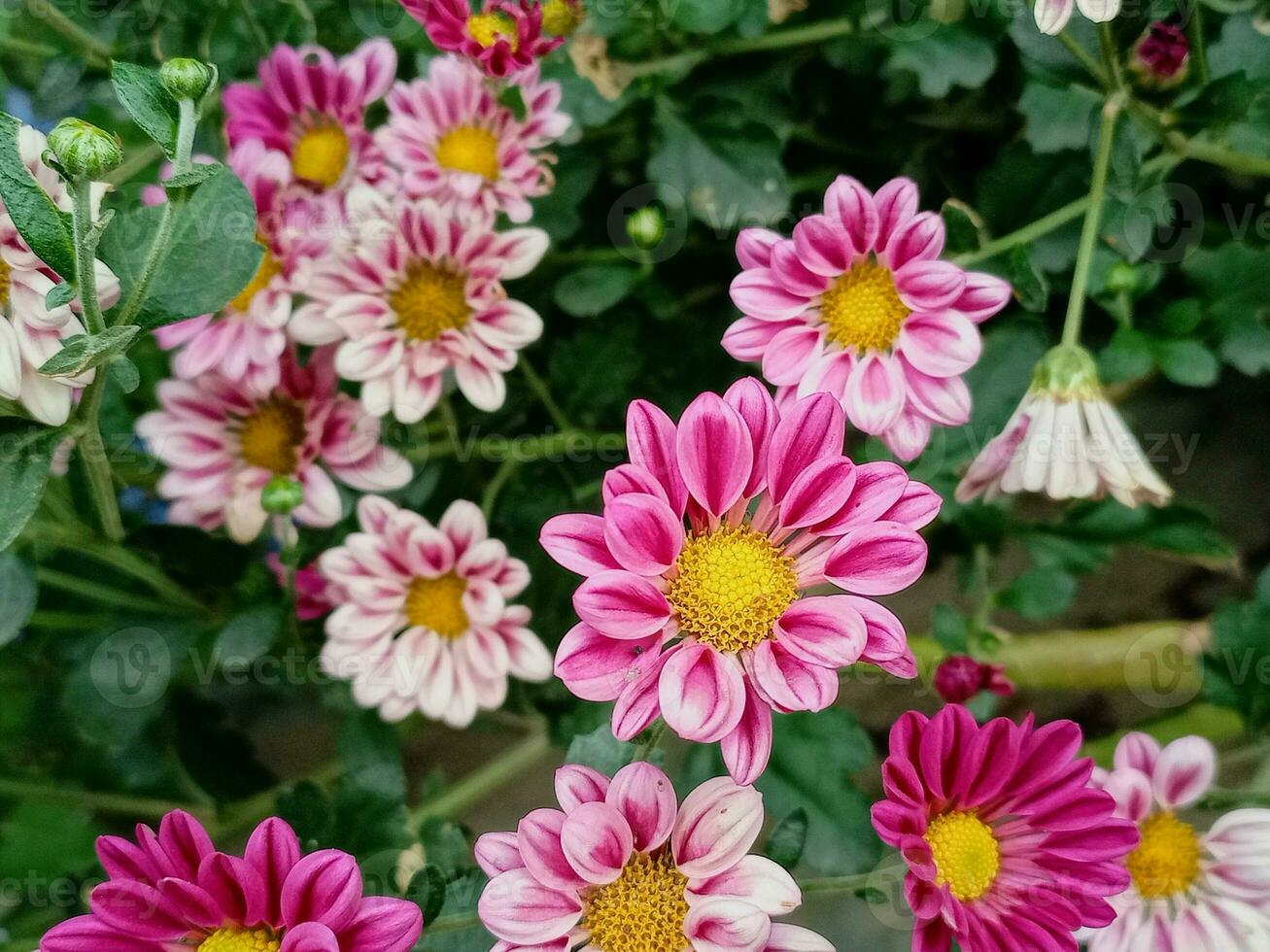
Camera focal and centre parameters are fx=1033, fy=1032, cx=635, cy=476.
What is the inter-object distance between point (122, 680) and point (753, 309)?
27.3 inches

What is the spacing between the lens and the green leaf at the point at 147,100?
0.60 m

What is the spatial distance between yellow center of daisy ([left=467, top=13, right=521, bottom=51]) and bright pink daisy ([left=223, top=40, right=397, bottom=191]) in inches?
3.6

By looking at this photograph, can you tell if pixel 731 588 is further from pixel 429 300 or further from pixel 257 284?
pixel 257 284

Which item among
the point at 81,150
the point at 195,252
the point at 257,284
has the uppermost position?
the point at 81,150

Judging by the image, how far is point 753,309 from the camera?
71cm

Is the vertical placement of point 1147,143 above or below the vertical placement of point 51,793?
above

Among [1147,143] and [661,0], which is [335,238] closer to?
[661,0]

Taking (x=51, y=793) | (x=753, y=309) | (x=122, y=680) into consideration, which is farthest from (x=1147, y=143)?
(x=51, y=793)

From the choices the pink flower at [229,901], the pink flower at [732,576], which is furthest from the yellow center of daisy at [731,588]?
the pink flower at [229,901]

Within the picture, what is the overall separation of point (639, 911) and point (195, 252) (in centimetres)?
51

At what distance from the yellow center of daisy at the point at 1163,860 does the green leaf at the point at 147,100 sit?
0.83 meters

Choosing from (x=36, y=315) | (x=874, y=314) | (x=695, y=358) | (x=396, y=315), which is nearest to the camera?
(x=36, y=315)

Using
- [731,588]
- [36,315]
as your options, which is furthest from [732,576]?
[36,315]

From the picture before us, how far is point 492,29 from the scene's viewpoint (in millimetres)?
829
